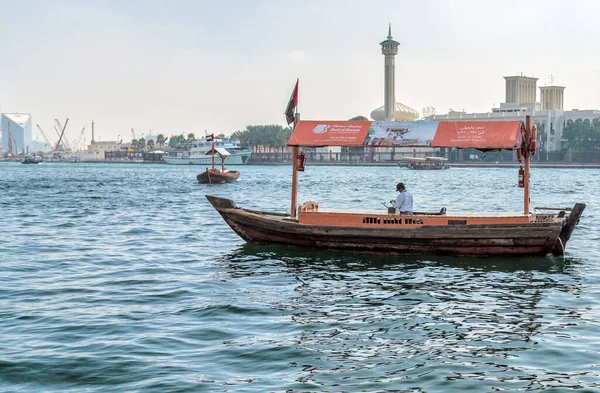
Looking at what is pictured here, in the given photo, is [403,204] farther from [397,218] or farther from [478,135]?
[478,135]

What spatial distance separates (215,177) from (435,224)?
5268 cm

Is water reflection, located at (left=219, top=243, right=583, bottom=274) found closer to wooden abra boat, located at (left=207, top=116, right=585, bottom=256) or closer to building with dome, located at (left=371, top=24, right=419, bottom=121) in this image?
wooden abra boat, located at (left=207, top=116, right=585, bottom=256)

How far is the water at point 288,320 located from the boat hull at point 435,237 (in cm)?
26

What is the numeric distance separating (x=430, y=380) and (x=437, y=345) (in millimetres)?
1620

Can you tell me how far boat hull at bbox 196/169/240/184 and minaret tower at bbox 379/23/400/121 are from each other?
277 feet

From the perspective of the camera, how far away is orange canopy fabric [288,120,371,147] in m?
20.3

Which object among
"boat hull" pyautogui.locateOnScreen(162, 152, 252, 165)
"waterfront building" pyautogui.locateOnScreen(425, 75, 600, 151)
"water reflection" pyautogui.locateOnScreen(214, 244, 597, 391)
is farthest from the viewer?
"boat hull" pyautogui.locateOnScreen(162, 152, 252, 165)

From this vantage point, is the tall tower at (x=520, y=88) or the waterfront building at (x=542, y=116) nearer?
the waterfront building at (x=542, y=116)

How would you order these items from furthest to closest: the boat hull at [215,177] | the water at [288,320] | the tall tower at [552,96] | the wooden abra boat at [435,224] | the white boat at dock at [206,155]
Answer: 1. the tall tower at [552,96]
2. the white boat at dock at [206,155]
3. the boat hull at [215,177]
4. the wooden abra boat at [435,224]
5. the water at [288,320]

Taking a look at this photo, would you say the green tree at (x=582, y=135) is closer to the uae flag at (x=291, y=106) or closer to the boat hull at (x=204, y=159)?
the boat hull at (x=204, y=159)

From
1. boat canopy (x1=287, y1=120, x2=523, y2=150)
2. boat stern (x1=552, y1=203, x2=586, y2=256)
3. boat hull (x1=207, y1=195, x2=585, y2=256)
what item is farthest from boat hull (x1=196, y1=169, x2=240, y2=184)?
boat stern (x1=552, y1=203, x2=586, y2=256)

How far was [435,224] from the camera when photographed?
18984mm

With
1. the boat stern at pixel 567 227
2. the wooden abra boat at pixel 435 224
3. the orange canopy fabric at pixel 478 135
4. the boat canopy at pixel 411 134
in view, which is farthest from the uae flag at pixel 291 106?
the boat stern at pixel 567 227

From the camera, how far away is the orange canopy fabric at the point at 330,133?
2025 cm
